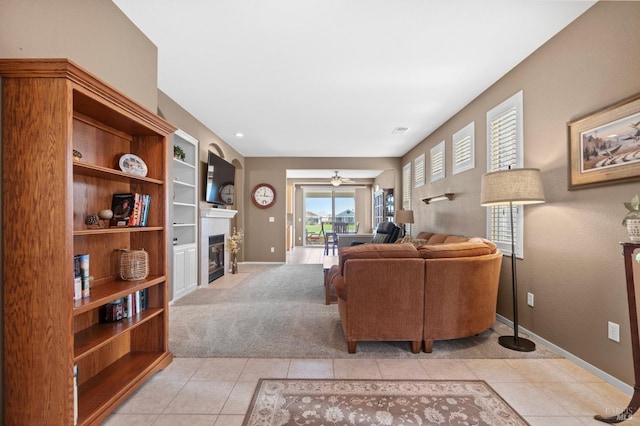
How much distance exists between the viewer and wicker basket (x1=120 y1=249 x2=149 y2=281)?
6.16 ft

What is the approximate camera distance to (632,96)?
172cm

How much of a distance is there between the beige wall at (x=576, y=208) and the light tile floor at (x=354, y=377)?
0.99 ft

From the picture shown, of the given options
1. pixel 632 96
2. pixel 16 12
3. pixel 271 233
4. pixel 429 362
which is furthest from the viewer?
pixel 271 233

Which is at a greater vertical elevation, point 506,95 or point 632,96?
point 506,95

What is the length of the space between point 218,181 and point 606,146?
4.76 metres

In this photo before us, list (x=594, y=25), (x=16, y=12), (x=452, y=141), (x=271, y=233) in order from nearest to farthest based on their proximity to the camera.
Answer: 1. (x=16, y=12)
2. (x=594, y=25)
3. (x=452, y=141)
4. (x=271, y=233)

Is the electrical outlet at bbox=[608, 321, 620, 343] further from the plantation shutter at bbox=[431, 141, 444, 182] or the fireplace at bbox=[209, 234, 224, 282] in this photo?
the fireplace at bbox=[209, 234, 224, 282]

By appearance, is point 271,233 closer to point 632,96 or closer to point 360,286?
point 360,286

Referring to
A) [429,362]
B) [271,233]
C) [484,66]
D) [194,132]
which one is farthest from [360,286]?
[271,233]

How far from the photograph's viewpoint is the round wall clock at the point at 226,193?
16.7ft

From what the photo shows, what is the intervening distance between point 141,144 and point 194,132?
2.38 m

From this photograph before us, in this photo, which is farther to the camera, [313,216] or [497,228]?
[313,216]

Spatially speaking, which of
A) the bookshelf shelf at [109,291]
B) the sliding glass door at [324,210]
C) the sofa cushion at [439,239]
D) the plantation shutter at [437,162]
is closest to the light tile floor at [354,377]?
the bookshelf shelf at [109,291]

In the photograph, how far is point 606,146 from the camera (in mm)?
1878
